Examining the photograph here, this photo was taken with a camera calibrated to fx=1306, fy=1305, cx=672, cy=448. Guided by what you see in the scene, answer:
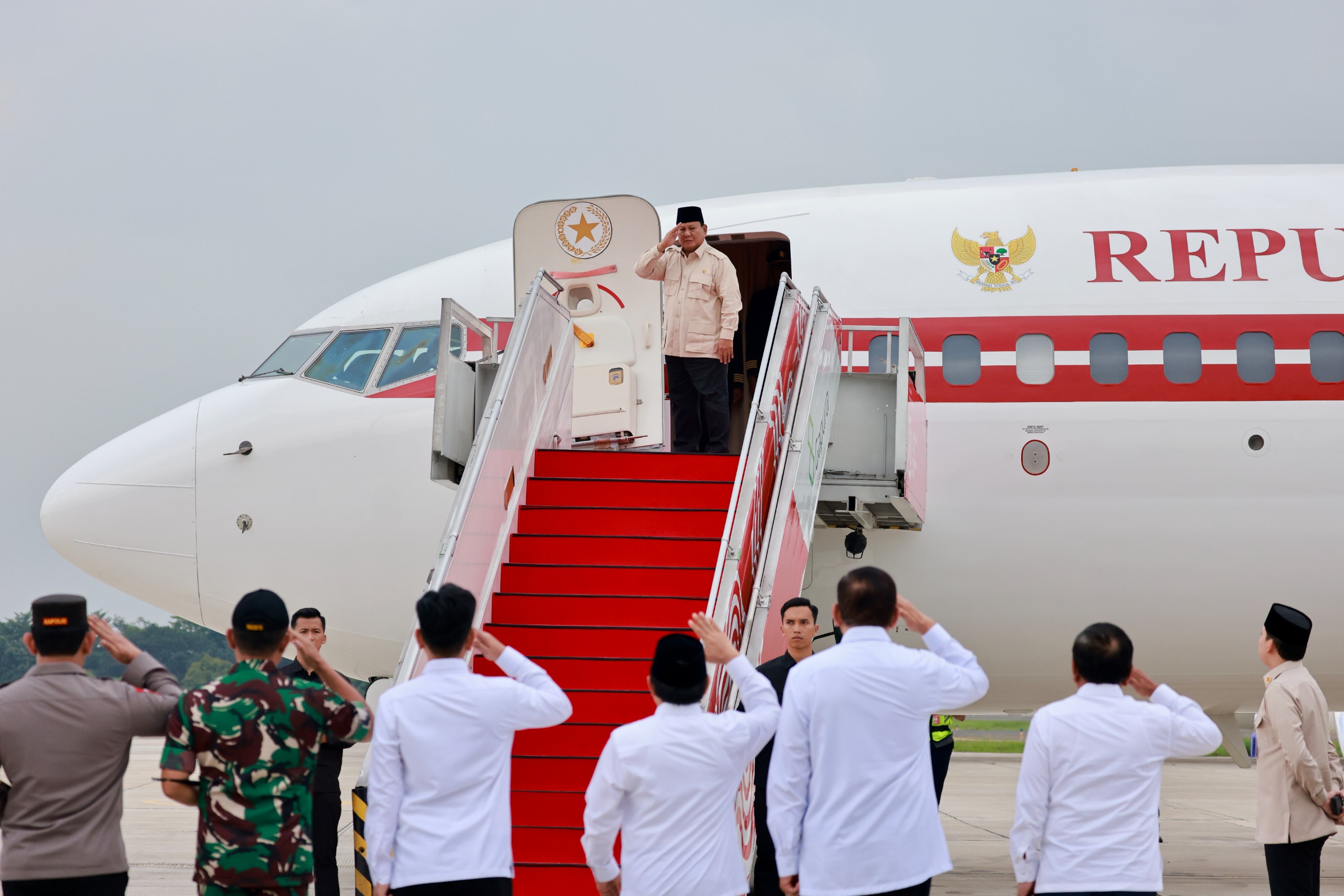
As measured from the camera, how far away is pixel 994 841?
11.9 metres

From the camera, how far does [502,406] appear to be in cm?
659

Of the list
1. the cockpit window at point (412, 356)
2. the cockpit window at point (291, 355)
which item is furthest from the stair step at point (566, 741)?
the cockpit window at point (291, 355)

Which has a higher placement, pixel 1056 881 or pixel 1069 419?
pixel 1069 419

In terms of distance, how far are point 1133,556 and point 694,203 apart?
4344mm

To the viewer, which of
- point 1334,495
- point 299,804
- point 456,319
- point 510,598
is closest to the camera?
point 299,804

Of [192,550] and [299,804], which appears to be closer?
[299,804]

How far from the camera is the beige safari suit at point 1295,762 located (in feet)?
18.1

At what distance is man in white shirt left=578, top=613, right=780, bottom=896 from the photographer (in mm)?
3764

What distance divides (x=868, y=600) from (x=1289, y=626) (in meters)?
2.59

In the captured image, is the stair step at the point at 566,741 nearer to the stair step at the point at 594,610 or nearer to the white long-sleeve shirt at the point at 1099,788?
Answer: the stair step at the point at 594,610

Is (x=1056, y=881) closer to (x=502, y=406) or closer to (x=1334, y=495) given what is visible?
(x=502, y=406)

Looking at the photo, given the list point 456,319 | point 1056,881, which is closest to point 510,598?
point 456,319

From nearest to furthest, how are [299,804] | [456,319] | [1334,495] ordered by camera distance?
[299,804] → [456,319] → [1334,495]

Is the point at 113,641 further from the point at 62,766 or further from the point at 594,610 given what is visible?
the point at 594,610
